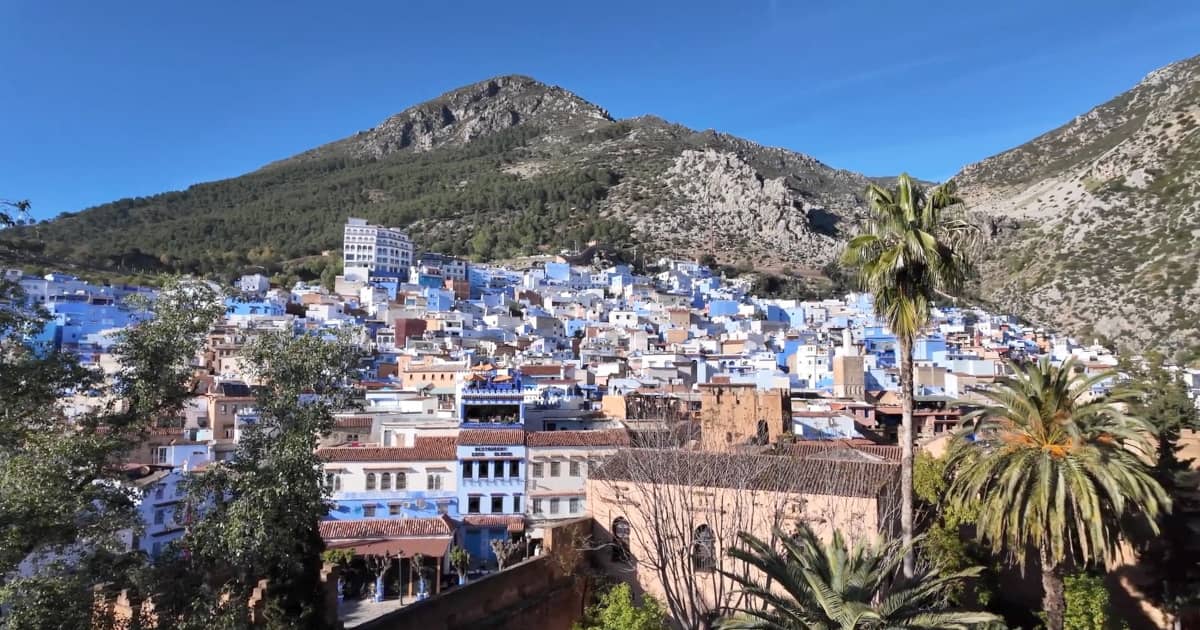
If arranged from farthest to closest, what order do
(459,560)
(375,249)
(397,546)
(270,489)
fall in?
(375,249) < (459,560) < (397,546) < (270,489)

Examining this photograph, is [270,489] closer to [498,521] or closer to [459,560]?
[459,560]

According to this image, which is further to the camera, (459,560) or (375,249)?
(375,249)

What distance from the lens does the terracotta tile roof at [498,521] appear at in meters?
24.2

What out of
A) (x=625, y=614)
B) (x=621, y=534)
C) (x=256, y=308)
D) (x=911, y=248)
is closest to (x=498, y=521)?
(x=621, y=534)

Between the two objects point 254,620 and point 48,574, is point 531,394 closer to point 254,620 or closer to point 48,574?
point 254,620

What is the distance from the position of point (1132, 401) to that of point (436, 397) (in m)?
26.8

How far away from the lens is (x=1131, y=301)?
70.8 m

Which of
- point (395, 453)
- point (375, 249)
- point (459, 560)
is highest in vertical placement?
point (375, 249)

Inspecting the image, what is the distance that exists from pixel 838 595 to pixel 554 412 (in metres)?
21.8

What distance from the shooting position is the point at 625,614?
1259 cm

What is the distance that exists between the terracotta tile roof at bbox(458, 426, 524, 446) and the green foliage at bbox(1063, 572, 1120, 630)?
15369 millimetres

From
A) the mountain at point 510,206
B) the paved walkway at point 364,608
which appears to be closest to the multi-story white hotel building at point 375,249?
the mountain at point 510,206

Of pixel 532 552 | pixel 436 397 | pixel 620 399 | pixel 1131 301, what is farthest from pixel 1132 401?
pixel 1131 301

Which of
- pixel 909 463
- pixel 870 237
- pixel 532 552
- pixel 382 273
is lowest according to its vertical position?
pixel 532 552
